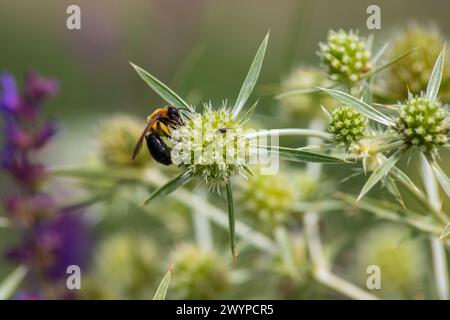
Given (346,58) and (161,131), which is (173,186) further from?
(346,58)

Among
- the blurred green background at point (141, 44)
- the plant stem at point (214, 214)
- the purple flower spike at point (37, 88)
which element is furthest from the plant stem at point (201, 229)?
the blurred green background at point (141, 44)

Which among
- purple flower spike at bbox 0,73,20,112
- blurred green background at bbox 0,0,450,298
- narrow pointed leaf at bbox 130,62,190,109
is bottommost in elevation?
narrow pointed leaf at bbox 130,62,190,109

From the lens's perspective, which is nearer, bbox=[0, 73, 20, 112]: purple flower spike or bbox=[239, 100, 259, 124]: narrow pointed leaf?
bbox=[239, 100, 259, 124]: narrow pointed leaf

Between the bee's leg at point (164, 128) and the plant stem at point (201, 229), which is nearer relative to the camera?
the bee's leg at point (164, 128)

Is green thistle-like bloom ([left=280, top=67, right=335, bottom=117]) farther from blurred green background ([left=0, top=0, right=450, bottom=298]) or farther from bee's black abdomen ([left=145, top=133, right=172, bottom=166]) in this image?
bee's black abdomen ([left=145, top=133, right=172, bottom=166])

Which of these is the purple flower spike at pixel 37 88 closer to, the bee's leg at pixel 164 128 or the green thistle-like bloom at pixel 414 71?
the bee's leg at pixel 164 128

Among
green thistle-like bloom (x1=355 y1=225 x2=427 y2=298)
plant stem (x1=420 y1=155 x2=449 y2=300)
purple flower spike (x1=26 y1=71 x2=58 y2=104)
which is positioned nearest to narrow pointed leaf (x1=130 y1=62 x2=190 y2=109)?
plant stem (x1=420 y1=155 x2=449 y2=300)
